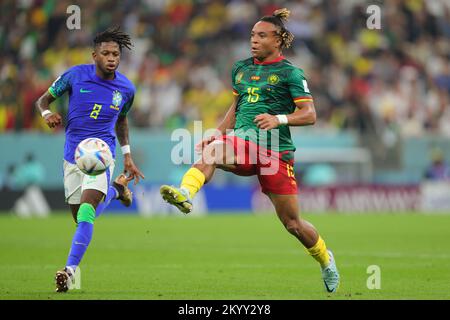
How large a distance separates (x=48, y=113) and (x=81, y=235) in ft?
4.41

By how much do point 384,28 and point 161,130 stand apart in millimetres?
8407

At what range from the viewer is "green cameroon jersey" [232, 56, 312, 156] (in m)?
9.49

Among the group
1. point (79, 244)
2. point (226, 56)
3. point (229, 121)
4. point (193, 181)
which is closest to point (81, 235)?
point (79, 244)

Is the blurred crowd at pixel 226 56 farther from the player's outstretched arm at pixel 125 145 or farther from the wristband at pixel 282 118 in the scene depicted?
the wristband at pixel 282 118

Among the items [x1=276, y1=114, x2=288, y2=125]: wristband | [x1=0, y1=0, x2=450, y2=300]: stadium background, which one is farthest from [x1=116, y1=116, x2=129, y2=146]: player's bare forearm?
[x1=0, y1=0, x2=450, y2=300]: stadium background

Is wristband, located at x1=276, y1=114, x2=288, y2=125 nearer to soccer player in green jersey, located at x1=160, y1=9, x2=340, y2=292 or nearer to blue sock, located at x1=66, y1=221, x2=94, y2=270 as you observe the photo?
soccer player in green jersey, located at x1=160, y1=9, x2=340, y2=292

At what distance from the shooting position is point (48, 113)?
394 inches

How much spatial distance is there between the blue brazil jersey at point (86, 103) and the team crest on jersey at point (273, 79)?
188 centimetres

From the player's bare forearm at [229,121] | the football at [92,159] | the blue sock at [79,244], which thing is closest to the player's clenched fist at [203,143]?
the player's bare forearm at [229,121]

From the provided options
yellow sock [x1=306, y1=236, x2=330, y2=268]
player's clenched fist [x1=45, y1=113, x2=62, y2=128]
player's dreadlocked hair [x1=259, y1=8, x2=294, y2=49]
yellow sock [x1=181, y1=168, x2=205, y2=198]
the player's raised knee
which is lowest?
yellow sock [x1=306, y1=236, x2=330, y2=268]

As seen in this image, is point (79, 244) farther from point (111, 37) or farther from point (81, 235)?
point (111, 37)

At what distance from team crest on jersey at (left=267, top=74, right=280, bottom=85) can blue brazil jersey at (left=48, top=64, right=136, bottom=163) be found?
188cm

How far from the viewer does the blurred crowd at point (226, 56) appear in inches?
1035

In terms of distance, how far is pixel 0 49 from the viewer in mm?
25844
